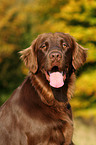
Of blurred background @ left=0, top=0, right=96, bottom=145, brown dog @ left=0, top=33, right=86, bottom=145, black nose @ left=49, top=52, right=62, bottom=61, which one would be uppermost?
black nose @ left=49, top=52, right=62, bottom=61

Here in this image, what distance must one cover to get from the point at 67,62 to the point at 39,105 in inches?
31.5

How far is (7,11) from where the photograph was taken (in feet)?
60.1

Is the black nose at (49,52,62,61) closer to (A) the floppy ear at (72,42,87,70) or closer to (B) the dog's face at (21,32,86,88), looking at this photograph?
(B) the dog's face at (21,32,86,88)

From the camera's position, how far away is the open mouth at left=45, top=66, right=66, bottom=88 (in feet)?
11.2

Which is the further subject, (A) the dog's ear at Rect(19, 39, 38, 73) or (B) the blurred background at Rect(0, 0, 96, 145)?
(B) the blurred background at Rect(0, 0, 96, 145)

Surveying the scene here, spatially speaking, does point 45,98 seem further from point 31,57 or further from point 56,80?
point 31,57

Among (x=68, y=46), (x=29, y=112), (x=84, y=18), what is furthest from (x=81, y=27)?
(x=29, y=112)

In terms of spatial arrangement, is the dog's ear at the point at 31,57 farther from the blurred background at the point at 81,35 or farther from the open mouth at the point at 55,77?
the blurred background at the point at 81,35

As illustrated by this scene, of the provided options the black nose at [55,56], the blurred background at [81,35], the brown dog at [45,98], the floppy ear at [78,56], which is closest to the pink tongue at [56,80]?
the brown dog at [45,98]

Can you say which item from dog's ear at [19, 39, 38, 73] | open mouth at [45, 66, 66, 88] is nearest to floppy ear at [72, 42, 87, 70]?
open mouth at [45, 66, 66, 88]

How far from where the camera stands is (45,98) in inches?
138

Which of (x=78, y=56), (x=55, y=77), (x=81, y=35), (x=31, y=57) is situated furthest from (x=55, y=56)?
(x=81, y=35)

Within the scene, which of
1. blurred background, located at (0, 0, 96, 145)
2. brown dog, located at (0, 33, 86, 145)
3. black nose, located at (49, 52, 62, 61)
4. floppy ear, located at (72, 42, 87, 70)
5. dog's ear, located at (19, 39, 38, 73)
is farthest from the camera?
blurred background, located at (0, 0, 96, 145)

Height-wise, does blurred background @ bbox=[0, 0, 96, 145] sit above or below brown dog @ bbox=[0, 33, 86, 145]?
below
